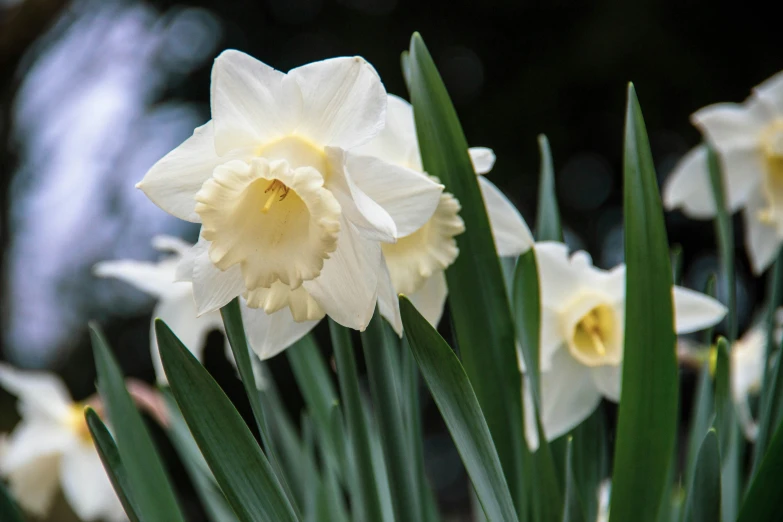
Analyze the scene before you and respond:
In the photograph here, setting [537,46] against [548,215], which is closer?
[548,215]

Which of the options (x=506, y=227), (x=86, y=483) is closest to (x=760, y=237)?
(x=506, y=227)

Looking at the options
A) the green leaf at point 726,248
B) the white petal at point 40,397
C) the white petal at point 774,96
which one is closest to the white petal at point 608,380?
the green leaf at point 726,248

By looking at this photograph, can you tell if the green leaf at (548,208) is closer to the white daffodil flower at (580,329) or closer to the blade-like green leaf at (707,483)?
the white daffodil flower at (580,329)

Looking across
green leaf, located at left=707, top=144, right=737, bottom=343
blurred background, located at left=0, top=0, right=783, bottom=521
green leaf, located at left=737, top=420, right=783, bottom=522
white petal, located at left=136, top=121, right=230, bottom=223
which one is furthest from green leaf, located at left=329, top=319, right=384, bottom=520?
blurred background, located at left=0, top=0, right=783, bottom=521

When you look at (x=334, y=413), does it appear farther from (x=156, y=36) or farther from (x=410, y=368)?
(x=156, y=36)

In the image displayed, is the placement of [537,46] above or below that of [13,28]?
below

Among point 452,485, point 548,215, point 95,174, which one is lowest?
point 452,485

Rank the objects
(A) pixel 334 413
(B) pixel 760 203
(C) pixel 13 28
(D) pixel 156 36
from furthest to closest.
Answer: (D) pixel 156 36, (C) pixel 13 28, (B) pixel 760 203, (A) pixel 334 413

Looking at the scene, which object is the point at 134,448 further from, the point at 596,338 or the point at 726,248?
the point at 726,248

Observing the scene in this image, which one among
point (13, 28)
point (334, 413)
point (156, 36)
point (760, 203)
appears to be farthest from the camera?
point (156, 36)

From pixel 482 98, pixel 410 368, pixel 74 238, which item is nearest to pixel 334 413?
pixel 410 368
